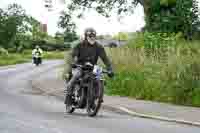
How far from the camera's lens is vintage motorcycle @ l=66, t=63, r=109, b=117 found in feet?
47.2

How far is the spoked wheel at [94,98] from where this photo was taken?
14.3m

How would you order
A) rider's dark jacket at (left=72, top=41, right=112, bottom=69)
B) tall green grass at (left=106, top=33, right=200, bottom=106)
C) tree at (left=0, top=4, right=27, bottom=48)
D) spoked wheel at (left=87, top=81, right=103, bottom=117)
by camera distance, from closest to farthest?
spoked wheel at (left=87, top=81, right=103, bottom=117) < rider's dark jacket at (left=72, top=41, right=112, bottom=69) < tall green grass at (left=106, top=33, right=200, bottom=106) < tree at (left=0, top=4, right=27, bottom=48)

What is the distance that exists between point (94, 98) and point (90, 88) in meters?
0.24

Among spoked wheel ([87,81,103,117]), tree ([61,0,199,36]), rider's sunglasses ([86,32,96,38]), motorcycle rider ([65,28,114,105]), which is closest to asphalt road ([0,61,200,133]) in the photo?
spoked wheel ([87,81,103,117])

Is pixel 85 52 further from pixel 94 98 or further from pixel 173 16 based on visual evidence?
pixel 173 16

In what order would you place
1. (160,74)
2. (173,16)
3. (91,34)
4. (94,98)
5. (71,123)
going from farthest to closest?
(173,16), (160,74), (94,98), (91,34), (71,123)

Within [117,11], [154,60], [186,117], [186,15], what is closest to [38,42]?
[117,11]

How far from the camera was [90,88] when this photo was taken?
47.3 ft

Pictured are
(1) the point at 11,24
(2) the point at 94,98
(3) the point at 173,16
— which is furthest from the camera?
(1) the point at 11,24

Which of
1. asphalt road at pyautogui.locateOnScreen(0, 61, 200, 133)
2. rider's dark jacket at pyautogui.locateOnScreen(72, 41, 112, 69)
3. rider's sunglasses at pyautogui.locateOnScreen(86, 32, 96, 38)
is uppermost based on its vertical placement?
rider's sunglasses at pyautogui.locateOnScreen(86, 32, 96, 38)

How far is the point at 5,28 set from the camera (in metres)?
136

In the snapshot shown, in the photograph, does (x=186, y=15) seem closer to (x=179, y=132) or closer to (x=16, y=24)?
(x=179, y=132)

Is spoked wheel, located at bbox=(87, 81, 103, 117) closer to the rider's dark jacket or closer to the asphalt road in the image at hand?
the asphalt road

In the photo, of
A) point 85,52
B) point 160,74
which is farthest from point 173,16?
point 85,52
